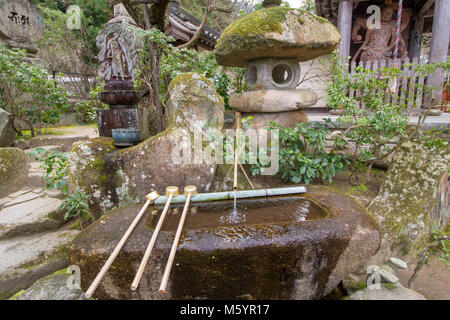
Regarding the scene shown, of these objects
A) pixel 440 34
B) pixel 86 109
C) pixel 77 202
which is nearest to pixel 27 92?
pixel 86 109

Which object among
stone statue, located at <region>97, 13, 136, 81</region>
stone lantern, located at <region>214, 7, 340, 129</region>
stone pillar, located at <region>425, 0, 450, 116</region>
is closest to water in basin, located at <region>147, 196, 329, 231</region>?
stone lantern, located at <region>214, 7, 340, 129</region>

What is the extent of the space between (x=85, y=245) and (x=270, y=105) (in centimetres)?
294

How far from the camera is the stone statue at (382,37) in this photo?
7.94m

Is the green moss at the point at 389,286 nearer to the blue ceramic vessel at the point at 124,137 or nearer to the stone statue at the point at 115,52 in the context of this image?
the blue ceramic vessel at the point at 124,137

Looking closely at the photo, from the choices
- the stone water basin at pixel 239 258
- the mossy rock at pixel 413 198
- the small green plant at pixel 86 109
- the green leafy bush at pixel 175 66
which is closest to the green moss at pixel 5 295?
the stone water basin at pixel 239 258

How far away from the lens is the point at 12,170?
342 centimetres

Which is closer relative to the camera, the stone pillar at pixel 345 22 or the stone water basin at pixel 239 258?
the stone water basin at pixel 239 258

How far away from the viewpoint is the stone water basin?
4.88ft

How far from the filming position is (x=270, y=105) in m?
3.67

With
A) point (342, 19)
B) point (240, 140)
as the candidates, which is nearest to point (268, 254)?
point (240, 140)

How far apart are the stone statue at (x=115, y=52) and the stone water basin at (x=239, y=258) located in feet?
8.01

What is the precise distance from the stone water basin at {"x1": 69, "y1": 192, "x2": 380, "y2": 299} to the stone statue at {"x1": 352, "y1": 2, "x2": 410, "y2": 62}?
856 centimetres

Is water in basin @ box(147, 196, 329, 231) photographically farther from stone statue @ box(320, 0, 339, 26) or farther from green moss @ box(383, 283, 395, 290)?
stone statue @ box(320, 0, 339, 26)
